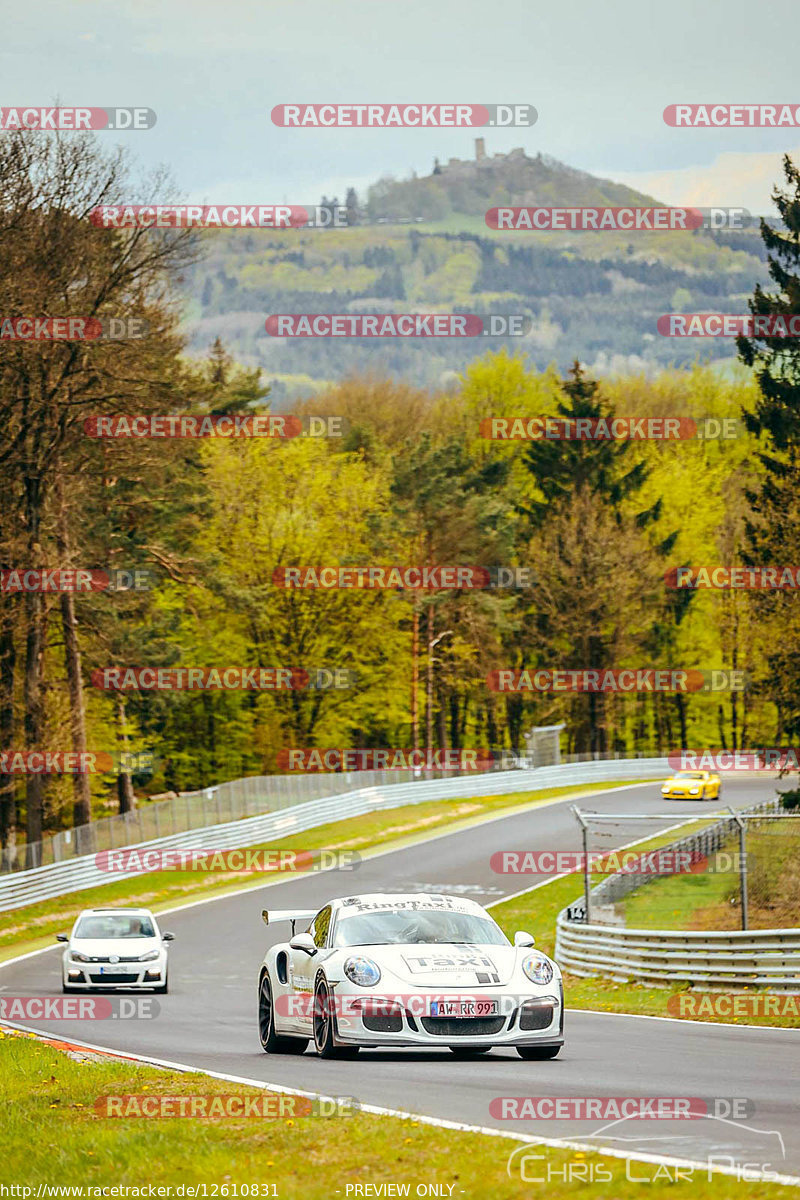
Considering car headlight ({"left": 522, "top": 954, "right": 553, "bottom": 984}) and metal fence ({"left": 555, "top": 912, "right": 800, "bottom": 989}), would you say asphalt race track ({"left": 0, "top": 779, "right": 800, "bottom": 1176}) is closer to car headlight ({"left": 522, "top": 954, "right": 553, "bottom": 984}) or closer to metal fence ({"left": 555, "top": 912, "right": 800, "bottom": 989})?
car headlight ({"left": 522, "top": 954, "right": 553, "bottom": 984})

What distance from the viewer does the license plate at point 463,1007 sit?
12469mm

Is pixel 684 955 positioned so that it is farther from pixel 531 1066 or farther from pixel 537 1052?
pixel 531 1066

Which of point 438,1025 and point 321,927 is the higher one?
point 321,927

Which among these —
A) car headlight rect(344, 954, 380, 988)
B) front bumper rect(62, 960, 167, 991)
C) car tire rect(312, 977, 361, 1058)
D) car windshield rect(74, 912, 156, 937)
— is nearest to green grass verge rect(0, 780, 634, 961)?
car windshield rect(74, 912, 156, 937)

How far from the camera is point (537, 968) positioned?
511 inches

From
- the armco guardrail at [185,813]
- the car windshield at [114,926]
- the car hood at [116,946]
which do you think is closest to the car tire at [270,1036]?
the car hood at [116,946]

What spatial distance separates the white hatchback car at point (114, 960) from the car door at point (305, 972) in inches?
441

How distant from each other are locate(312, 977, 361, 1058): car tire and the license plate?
80 centimetres

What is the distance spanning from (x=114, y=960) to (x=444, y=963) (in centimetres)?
1373

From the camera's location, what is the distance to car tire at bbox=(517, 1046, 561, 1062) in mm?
13206

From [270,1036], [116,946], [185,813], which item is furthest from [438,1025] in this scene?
[185,813]

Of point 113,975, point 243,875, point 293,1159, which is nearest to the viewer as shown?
point 293,1159

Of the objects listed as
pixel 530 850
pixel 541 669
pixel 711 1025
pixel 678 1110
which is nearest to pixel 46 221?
pixel 530 850

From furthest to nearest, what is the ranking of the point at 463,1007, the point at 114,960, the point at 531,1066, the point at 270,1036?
the point at 114,960 → the point at 270,1036 → the point at 531,1066 → the point at 463,1007
